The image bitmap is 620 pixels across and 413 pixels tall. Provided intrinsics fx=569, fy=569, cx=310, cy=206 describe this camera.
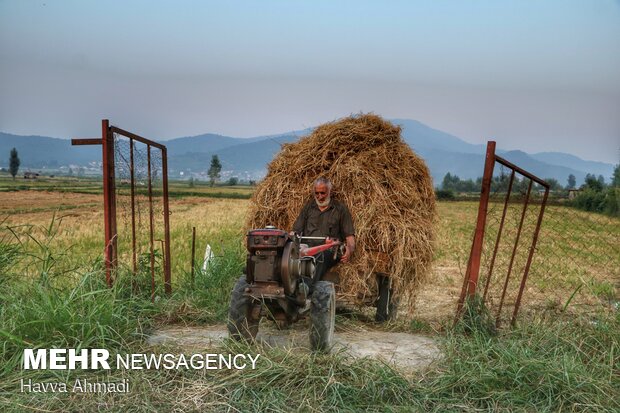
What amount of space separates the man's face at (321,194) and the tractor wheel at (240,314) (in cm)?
155

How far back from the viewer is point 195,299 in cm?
695

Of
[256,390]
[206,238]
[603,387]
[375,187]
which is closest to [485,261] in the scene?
[375,187]

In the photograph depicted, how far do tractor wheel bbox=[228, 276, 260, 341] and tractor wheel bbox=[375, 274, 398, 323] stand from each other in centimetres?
203

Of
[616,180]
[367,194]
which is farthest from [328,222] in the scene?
[616,180]

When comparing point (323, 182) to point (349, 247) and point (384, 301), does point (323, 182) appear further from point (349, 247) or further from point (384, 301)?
point (384, 301)

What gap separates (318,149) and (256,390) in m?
3.65

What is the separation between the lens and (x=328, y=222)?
6.51 metres

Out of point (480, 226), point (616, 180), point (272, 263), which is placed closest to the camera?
point (272, 263)

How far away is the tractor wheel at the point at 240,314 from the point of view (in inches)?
209

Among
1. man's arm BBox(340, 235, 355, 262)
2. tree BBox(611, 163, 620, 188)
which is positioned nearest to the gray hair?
man's arm BBox(340, 235, 355, 262)

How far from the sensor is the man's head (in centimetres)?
646

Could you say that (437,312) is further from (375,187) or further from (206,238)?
(206,238)

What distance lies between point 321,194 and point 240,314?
1.81 meters

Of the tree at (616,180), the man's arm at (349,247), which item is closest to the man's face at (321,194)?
the man's arm at (349,247)
